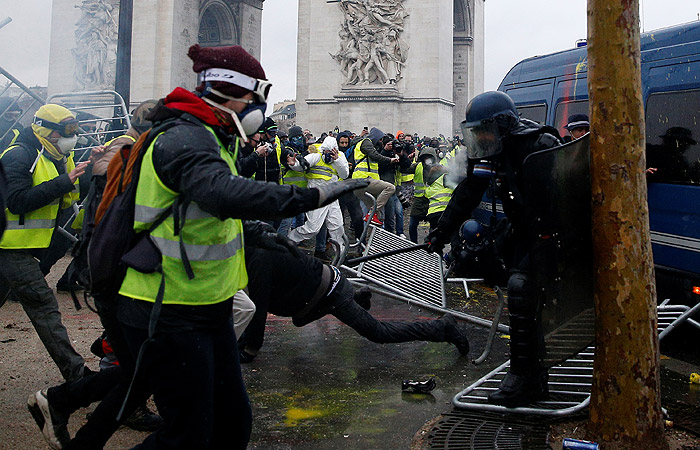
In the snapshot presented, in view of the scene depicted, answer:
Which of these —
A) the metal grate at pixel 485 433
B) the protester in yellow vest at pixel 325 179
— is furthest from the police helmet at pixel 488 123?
the protester in yellow vest at pixel 325 179

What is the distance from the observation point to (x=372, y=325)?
512 centimetres

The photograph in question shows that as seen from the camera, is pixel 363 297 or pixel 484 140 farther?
pixel 363 297

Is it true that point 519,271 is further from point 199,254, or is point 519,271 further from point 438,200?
point 438,200

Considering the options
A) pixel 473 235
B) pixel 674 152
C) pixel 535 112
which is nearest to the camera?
pixel 473 235

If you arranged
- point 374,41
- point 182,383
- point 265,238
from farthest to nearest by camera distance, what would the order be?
point 374,41, point 265,238, point 182,383

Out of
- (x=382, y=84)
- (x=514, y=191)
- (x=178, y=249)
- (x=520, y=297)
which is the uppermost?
(x=382, y=84)

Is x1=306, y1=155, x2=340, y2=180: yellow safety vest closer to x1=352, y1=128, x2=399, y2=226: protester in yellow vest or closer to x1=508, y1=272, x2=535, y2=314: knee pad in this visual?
x1=352, y1=128, x2=399, y2=226: protester in yellow vest

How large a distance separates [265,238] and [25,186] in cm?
178

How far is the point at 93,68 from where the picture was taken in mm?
27891

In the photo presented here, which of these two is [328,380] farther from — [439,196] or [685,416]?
[439,196]

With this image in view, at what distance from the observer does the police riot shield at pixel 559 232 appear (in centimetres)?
379

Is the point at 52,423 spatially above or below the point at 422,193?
below

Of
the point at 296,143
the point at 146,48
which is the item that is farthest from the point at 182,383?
the point at 146,48

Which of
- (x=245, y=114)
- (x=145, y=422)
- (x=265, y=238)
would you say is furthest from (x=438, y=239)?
(x=245, y=114)
